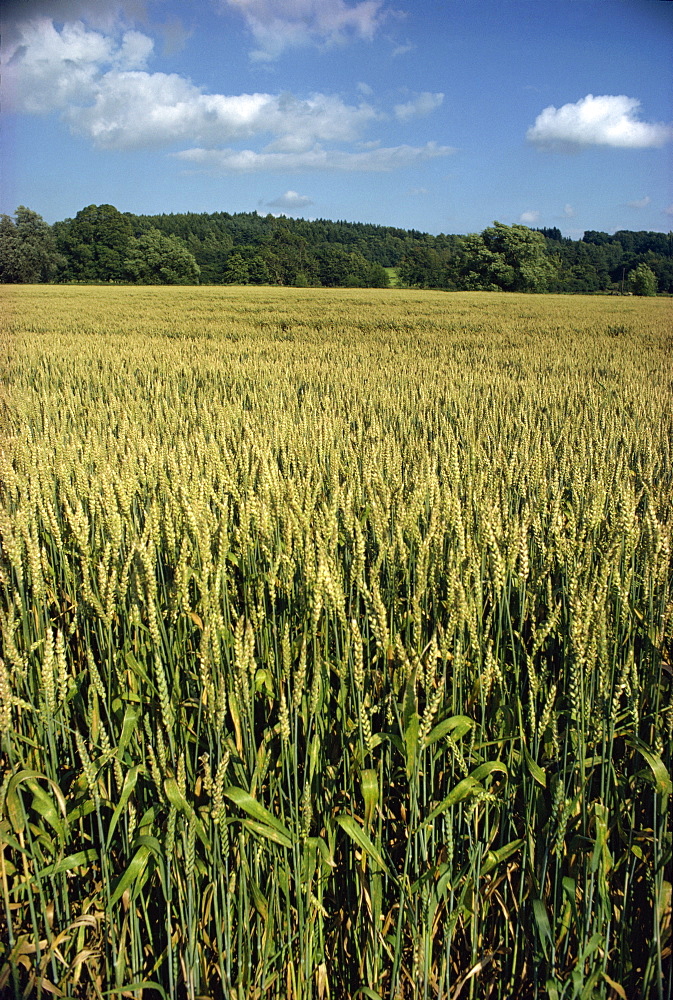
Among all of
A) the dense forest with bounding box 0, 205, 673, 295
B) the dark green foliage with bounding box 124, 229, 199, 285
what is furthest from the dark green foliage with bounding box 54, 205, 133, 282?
the dark green foliage with bounding box 124, 229, 199, 285

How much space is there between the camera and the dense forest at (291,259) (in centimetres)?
5683

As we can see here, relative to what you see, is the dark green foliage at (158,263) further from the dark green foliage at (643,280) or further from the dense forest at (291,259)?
the dark green foliage at (643,280)

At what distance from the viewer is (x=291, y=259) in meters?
75.1

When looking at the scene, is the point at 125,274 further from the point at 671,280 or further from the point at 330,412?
the point at 330,412

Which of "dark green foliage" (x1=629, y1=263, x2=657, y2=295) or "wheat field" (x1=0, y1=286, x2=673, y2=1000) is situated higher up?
"dark green foliage" (x1=629, y1=263, x2=657, y2=295)

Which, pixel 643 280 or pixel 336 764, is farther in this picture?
pixel 643 280

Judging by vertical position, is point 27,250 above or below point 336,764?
above

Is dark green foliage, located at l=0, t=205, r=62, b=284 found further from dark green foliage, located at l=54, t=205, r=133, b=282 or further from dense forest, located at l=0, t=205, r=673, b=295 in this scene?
dark green foliage, located at l=54, t=205, r=133, b=282

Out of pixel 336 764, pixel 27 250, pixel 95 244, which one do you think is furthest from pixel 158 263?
pixel 336 764

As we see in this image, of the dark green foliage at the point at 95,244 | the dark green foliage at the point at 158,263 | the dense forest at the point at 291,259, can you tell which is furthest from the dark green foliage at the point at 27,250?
the dark green foliage at the point at 158,263

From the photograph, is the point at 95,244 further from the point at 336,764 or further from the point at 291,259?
the point at 336,764

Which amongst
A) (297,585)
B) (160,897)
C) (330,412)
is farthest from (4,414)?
(160,897)

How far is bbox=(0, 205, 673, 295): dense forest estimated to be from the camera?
2237 inches

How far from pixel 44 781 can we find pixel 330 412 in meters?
4.32
